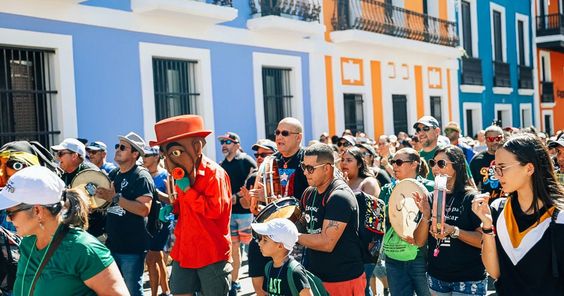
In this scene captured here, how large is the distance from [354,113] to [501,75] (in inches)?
403

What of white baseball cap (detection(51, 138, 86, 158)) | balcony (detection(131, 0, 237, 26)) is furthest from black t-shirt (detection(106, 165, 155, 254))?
balcony (detection(131, 0, 237, 26))

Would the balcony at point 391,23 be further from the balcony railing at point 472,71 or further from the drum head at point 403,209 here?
the drum head at point 403,209

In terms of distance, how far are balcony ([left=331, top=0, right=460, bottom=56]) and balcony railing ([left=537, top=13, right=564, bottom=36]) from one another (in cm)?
896

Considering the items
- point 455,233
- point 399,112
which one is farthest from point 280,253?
point 399,112

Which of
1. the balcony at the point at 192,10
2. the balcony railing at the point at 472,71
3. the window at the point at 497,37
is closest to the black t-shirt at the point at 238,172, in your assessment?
the balcony at the point at 192,10

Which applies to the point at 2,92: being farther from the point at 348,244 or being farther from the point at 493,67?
the point at 493,67

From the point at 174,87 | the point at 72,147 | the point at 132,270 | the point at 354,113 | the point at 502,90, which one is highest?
the point at 502,90

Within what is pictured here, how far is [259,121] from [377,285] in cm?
605

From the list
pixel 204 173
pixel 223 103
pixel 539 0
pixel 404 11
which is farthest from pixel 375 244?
pixel 539 0

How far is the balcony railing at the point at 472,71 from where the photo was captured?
21438mm

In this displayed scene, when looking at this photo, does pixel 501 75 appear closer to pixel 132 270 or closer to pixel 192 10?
pixel 192 10

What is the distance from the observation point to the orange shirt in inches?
187

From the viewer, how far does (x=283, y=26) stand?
12.8 metres

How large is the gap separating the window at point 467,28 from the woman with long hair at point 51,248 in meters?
20.4
